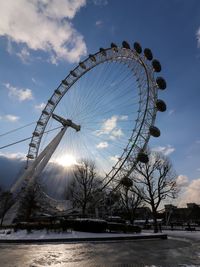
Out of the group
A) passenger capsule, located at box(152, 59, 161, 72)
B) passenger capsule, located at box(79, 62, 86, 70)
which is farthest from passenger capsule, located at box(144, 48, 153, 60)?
passenger capsule, located at box(79, 62, 86, 70)

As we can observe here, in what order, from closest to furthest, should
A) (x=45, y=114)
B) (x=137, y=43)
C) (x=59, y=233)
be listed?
(x=59, y=233), (x=137, y=43), (x=45, y=114)

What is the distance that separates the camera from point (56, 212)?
2201 inches

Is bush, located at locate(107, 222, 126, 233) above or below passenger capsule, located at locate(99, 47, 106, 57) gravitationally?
below

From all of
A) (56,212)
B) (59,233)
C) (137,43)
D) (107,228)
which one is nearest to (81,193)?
(56,212)

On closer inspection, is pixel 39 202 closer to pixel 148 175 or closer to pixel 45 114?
pixel 45 114

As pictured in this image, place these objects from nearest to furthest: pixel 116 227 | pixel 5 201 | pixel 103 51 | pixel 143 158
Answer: pixel 116 227, pixel 143 158, pixel 103 51, pixel 5 201

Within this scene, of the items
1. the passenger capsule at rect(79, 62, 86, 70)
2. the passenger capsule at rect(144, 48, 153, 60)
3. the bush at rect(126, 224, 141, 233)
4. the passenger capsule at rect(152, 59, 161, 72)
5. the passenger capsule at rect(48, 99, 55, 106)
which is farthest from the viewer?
the passenger capsule at rect(48, 99, 55, 106)

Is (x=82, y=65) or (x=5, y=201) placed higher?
(x=82, y=65)

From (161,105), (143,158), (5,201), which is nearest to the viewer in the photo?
(143,158)

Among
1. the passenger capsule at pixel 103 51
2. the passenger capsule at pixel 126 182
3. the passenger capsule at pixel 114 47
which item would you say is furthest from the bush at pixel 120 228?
the passenger capsule at pixel 103 51

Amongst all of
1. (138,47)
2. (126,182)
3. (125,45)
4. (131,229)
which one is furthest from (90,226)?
(125,45)

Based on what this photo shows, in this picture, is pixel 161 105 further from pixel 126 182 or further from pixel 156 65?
pixel 126 182

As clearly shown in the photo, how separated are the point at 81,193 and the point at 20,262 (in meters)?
41.9

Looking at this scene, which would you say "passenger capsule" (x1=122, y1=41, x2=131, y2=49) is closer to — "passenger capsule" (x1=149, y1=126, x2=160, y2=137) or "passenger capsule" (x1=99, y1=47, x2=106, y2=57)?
"passenger capsule" (x1=99, y1=47, x2=106, y2=57)
